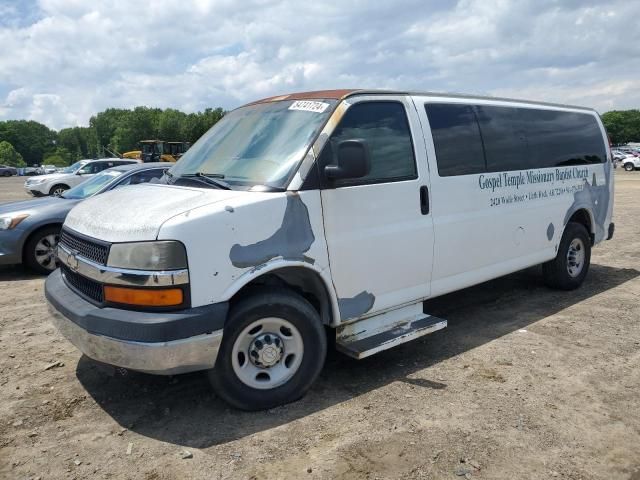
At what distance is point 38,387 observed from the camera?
4000 mm

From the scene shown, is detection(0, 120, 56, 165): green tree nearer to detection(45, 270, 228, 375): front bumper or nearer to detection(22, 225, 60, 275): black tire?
detection(22, 225, 60, 275): black tire

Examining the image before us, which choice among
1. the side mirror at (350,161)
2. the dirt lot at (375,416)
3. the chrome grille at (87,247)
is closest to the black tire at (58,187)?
the dirt lot at (375,416)

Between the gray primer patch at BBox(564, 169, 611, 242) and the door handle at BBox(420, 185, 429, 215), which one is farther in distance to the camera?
the gray primer patch at BBox(564, 169, 611, 242)

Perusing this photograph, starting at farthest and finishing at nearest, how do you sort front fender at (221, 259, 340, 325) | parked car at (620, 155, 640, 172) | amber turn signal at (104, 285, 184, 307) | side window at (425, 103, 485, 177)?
parked car at (620, 155, 640, 172), side window at (425, 103, 485, 177), front fender at (221, 259, 340, 325), amber turn signal at (104, 285, 184, 307)

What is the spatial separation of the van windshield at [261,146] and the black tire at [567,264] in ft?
12.1

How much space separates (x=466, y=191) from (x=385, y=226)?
1.06 metres

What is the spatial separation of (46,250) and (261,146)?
16.6 ft

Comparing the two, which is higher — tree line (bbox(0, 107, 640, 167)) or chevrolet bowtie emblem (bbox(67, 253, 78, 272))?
tree line (bbox(0, 107, 640, 167))

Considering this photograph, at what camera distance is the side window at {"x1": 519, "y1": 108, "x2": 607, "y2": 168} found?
566cm

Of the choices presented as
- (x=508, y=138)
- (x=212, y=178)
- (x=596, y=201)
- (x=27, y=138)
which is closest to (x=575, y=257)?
(x=596, y=201)

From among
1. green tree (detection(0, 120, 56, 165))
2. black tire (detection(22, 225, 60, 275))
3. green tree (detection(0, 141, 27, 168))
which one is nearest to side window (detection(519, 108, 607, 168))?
black tire (detection(22, 225, 60, 275))

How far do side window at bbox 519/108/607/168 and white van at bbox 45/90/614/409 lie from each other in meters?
0.56

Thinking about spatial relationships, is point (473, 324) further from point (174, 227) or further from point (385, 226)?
point (174, 227)

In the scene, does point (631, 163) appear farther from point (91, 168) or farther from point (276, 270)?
point (276, 270)
